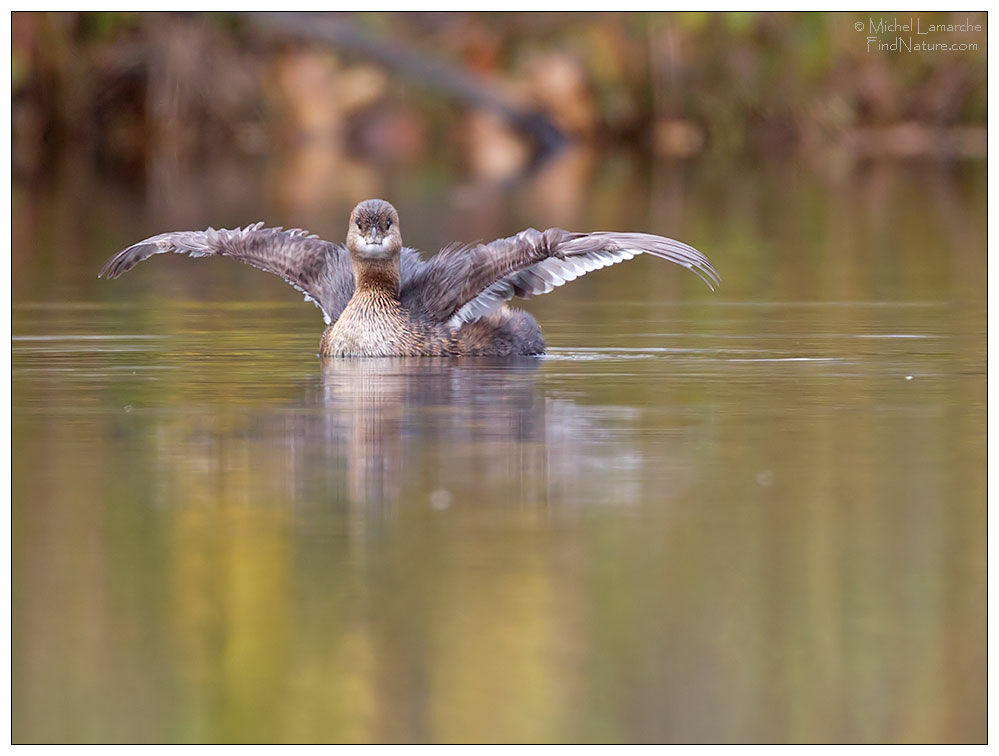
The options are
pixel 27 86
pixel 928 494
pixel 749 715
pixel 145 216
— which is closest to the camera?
pixel 749 715

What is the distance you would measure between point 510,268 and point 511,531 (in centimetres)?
420

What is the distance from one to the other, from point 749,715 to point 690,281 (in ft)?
34.2

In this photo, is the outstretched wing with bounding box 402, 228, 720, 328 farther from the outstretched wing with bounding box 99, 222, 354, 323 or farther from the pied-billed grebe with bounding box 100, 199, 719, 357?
the outstretched wing with bounding box 99, 222, 354, 323

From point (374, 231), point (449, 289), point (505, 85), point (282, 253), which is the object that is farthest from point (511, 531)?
point (505, 85)

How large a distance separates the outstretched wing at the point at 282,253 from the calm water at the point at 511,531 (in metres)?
0.34

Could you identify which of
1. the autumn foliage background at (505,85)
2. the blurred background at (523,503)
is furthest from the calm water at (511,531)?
the autumn foliage background at (505,85)

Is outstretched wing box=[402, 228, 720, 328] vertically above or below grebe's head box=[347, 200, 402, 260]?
below

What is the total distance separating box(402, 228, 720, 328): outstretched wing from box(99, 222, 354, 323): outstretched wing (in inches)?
23.3

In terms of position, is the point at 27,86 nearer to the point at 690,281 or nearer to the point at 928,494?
the point at 690,281

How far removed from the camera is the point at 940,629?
5.41m

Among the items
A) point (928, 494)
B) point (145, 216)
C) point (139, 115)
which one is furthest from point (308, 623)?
point (139, 115)

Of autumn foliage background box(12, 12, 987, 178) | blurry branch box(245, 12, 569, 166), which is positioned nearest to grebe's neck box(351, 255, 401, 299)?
blurry branch box(245, 12, 569, 166)

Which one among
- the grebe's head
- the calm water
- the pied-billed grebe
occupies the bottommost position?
the calm water

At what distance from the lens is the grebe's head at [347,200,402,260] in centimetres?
1093
